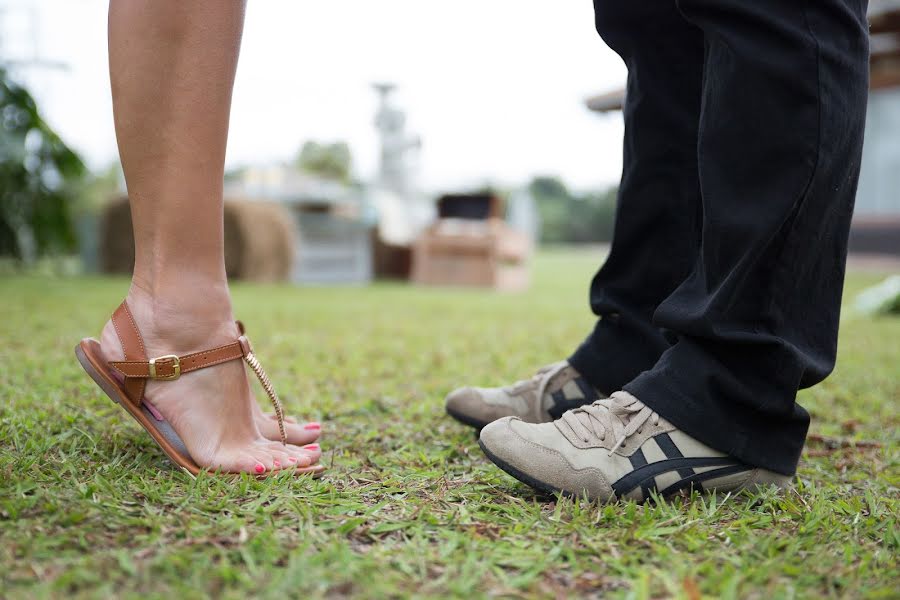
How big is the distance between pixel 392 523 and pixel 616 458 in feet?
0.75

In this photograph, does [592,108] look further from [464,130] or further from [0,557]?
[464,130]

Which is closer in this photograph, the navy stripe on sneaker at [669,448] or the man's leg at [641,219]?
the navy stripe on sneaker at [669,448]

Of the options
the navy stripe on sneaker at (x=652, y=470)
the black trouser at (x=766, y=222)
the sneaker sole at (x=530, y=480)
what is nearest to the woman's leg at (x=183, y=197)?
the sneaker sole at (x=530, y=480)

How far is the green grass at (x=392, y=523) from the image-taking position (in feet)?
1.58

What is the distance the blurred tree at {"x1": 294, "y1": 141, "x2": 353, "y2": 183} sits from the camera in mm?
9969

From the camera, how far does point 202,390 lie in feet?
2.40

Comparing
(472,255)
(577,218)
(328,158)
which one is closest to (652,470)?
(472,255)

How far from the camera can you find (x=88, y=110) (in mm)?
5266

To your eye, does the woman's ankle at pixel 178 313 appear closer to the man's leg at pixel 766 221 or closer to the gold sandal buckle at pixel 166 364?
the gold sandal buckle at pixel 166 364

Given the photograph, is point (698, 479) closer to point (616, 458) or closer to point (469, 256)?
point (616, 458)

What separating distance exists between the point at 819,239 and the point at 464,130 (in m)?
12.7

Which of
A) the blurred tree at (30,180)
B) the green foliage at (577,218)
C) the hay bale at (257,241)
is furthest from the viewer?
the green foliage at (577,218)

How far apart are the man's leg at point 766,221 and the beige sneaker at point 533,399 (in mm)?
228

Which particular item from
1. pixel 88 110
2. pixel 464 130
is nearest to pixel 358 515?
pixel 88 110
